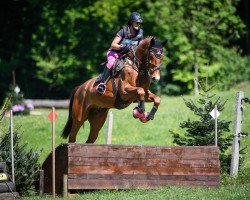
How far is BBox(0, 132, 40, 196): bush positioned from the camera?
15.0 metres

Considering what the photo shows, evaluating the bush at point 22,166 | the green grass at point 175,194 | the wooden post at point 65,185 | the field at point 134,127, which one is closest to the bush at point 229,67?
the field at point 134,127

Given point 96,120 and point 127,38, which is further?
point 96,120

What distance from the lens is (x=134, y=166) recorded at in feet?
45.8

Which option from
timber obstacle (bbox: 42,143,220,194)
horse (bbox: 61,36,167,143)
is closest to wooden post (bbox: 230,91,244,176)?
timber obstacle (bbox: 42,143,220,194)

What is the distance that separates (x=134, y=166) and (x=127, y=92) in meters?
1.71

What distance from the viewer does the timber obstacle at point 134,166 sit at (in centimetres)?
1375

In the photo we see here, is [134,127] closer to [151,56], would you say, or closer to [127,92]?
[127,92]

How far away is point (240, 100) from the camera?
15.9 metres

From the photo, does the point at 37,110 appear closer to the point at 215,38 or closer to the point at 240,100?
the point at 215,38

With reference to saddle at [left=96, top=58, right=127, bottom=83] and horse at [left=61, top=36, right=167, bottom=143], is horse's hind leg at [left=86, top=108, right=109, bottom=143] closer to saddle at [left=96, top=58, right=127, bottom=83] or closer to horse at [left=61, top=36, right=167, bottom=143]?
horse at [left=61, top=36, right=167, bottom=143]

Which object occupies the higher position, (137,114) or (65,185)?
(137,114)

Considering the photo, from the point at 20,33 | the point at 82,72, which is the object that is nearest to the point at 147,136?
the point at 82,72

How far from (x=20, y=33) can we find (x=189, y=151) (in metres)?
23.0

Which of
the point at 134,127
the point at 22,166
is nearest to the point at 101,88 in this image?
the point at 22,166
